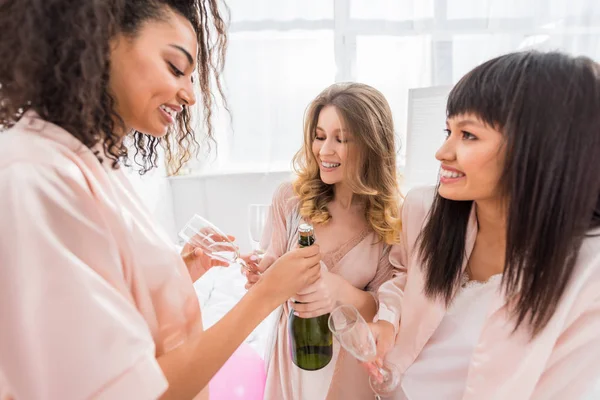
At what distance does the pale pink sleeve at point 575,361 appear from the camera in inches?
31.7

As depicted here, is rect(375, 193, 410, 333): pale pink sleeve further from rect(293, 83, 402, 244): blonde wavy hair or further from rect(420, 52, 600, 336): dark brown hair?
rect(420, 52, 600, 336): dark brown hair

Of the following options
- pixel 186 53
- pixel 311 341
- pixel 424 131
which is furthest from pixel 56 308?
pixel 424 131

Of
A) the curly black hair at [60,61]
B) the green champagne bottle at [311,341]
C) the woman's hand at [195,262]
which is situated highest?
the curly black hair at [60,61]

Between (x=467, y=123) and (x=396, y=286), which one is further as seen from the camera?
(x=396, y=286)

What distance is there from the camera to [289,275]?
0.77 metres

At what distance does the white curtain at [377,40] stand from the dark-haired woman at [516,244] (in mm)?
1898

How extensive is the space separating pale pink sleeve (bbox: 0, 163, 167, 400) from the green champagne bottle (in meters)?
0.65

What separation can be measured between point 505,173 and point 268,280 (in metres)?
0.58

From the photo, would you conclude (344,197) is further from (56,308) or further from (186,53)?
(56,308)

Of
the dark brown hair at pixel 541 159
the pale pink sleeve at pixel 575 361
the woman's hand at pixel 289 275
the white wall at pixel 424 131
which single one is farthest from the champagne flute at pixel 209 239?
the white wall at pixel 424 131

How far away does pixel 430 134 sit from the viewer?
2.75 metres

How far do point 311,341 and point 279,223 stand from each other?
1.58ft

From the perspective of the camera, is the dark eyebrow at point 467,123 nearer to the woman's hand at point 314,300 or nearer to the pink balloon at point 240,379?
the woman's hand at point 314,300

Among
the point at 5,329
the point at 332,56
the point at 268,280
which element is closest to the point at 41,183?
the point at 5,329
